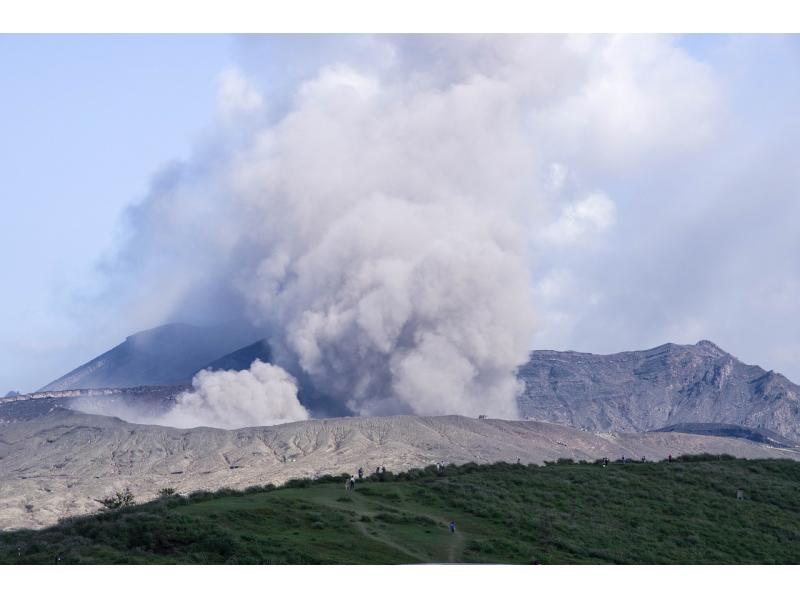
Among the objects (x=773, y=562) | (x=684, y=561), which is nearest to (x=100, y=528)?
(x=684, y=561)

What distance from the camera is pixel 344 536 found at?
5400 centimetres

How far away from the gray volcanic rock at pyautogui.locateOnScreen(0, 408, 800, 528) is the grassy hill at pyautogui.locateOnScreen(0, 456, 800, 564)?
193 feet

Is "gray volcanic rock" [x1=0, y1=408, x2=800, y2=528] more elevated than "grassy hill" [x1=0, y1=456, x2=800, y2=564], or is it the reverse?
"gray volcanic rock" [x1=0, y1=408, x2=800, y2=528]

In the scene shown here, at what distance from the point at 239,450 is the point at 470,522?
109 meters

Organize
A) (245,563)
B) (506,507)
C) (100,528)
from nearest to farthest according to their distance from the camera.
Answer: (245,563)
(100,528)
(506,507)

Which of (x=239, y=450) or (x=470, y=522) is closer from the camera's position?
(x=470, y=522)

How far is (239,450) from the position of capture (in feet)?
544

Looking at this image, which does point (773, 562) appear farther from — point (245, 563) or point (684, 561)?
point (245, 563)

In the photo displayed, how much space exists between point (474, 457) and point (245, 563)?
10565cm

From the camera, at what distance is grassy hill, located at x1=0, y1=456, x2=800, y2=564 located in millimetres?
49656

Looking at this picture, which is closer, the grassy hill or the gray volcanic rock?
the grassy hill

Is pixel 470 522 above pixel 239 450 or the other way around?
the other way around

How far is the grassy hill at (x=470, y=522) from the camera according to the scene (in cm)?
4966

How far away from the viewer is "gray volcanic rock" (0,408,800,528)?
13938 cm
